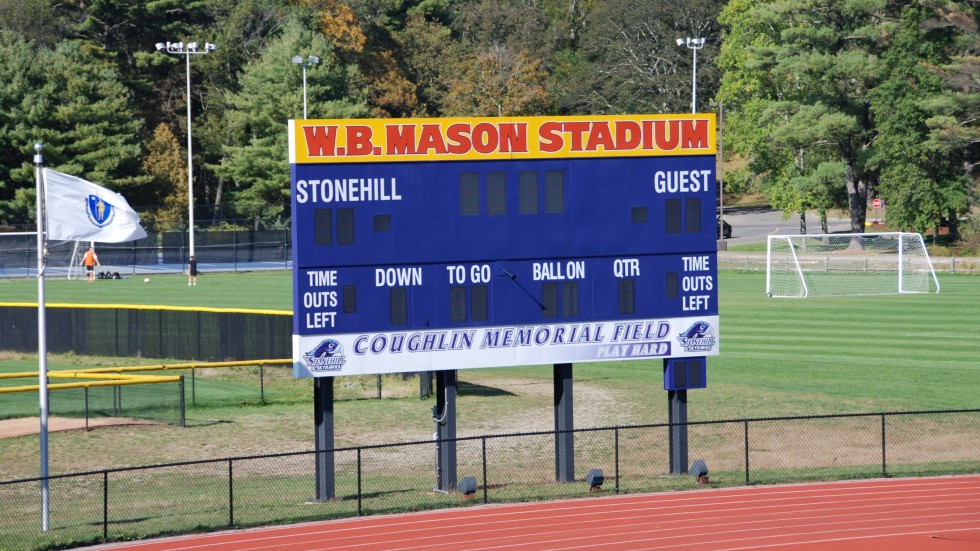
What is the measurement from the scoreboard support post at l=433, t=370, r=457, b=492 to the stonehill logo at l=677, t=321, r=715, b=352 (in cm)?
409

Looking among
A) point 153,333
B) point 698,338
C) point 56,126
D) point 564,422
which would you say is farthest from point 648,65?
point 564,422

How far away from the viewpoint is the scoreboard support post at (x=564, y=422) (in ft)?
77.6

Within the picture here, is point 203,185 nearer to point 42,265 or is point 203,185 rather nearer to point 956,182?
point 956,182

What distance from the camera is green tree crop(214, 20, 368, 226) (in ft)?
277

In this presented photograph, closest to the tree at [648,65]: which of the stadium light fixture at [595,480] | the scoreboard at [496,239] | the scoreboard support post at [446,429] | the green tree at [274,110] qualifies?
the green tree at [274,110]

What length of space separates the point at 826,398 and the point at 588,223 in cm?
1290

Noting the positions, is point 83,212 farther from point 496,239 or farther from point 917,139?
point 917,139

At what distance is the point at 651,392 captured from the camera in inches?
1375

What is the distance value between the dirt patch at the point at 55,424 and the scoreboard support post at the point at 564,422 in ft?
37.0

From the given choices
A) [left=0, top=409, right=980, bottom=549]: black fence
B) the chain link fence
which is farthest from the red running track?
the chain link fence

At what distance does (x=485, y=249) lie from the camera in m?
21.9

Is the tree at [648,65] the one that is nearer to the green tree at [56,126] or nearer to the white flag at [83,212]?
the green tree at [56,126]

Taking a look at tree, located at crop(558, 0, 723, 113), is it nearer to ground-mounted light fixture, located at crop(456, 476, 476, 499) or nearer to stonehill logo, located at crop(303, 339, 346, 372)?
ground-mounted light fixture, located at crop(456, 476, 476, 499)

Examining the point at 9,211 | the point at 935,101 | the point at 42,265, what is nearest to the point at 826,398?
the point at 42,265
